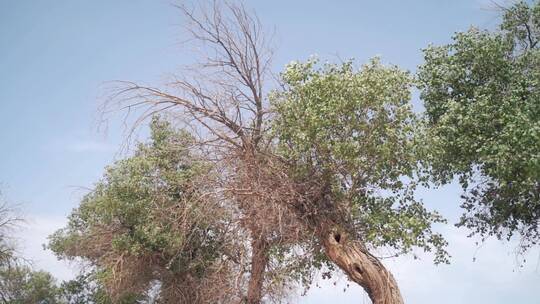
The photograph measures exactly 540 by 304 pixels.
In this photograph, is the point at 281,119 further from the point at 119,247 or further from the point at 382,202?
the point at 119,247

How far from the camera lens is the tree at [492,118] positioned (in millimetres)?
12731

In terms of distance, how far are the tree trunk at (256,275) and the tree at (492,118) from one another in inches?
189

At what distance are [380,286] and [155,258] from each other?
10216 millimetres

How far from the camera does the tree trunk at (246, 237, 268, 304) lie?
1508 centimetres

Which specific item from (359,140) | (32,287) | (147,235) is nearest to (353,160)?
(359,140)

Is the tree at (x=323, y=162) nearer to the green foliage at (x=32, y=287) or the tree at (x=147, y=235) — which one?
the tree at (x=147, y=235)

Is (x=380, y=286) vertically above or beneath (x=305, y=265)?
beneath

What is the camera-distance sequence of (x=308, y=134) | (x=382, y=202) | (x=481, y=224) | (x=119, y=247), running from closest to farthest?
1. (x=308, y=134)
2. (x=382, y=202)
3. (x=481, y=224)
4. (x=119, y=247)

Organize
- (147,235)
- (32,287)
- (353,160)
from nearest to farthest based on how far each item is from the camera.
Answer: (353,160) → (147,235) → (32,287)

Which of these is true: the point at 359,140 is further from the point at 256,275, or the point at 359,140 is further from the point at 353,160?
the point at 256,275

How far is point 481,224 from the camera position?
51.5 feet

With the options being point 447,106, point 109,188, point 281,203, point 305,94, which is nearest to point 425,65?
point 447,106

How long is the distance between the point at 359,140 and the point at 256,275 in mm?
4863

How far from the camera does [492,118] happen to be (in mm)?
13359
